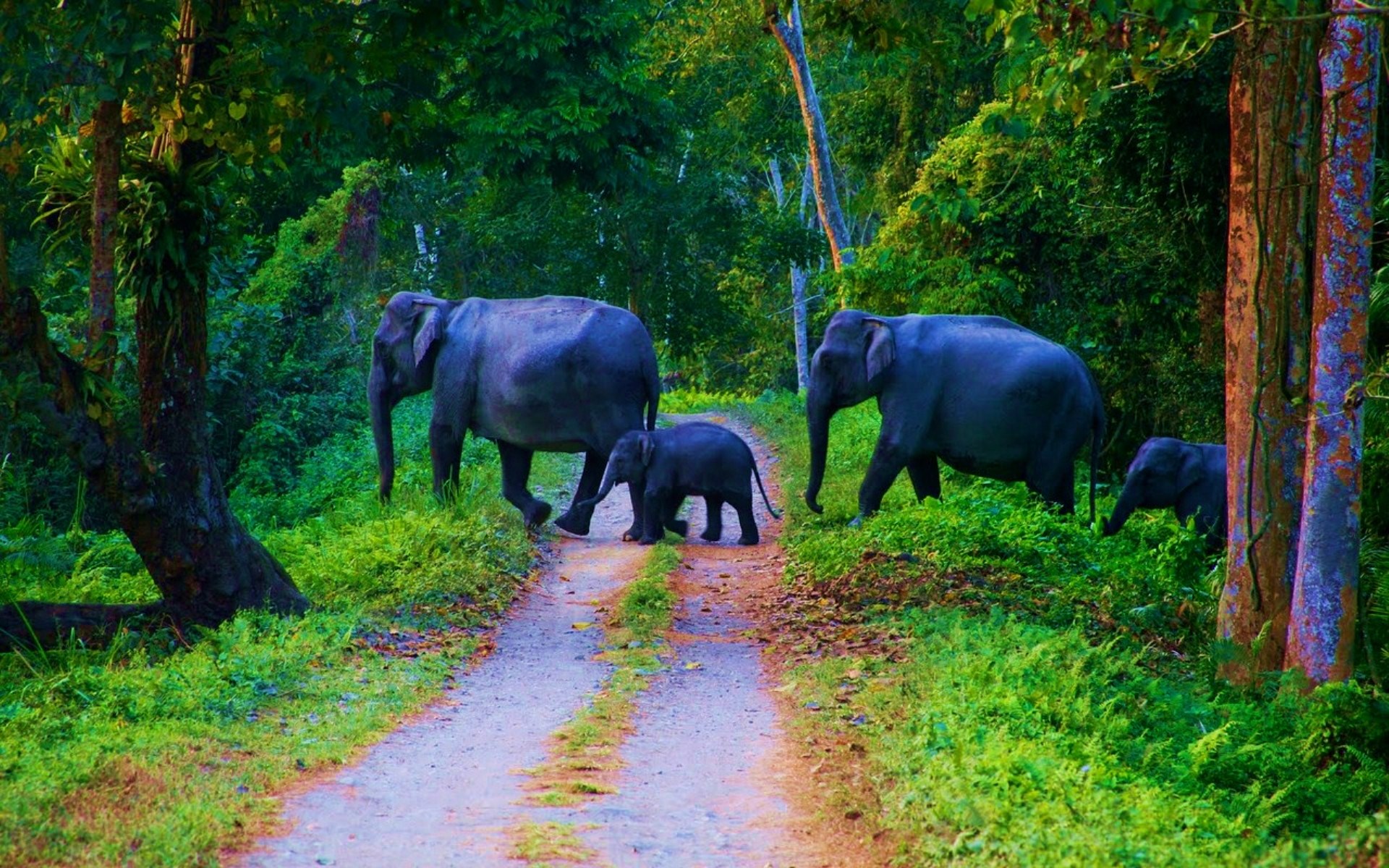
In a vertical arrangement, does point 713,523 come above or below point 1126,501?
below

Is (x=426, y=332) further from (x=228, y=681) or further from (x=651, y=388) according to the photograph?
(x=228, y=681)

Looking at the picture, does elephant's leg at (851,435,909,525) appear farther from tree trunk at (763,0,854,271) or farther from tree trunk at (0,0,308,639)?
tree trunk at (763,0,854,271)

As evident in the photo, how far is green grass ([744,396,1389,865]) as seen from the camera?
17.1ft

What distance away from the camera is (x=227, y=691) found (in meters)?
7.43

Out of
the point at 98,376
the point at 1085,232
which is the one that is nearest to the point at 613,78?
the point at 1085,232

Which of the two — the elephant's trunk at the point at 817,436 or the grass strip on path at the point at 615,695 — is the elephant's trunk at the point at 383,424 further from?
the elephant's trunk at the point at 817,436

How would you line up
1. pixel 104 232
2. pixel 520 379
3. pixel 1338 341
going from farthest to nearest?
pixel 520 379 < pixel 104 232 < pixel 1338 341

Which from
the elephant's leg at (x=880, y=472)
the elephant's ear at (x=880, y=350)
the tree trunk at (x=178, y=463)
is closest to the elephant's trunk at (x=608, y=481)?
the elephant's leg at (x=880, y=472)

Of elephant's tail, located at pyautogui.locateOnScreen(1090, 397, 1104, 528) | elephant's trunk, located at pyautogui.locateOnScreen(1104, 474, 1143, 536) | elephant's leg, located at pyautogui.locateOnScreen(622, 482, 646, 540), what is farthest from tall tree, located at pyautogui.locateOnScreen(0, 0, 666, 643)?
elephant's trunk, located at pyautogui.locateOnScreen(1104, 474, 1143, 536)

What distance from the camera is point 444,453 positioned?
559 inches

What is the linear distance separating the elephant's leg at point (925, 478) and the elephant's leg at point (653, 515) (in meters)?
2.54

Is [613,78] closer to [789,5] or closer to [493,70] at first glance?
[493,70]

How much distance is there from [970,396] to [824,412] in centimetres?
→ 145

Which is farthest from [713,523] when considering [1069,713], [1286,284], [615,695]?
[1069,713]
